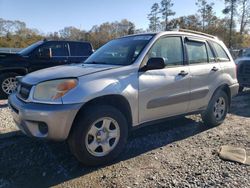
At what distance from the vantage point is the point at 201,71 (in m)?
5.09

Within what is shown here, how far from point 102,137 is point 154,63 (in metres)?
1.30

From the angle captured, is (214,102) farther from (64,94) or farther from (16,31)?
(16,31)

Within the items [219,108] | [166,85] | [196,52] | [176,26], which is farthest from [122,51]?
[176,26]

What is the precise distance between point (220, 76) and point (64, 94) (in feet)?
11.0

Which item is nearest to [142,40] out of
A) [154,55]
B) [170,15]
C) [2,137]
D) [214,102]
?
[154,55]

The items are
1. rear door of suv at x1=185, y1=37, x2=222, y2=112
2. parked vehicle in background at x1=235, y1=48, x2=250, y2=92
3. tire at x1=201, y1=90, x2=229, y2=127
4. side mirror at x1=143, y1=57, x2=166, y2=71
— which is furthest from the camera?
parked vehicle in background at x1=235, y1=48, x2=250, y2=92

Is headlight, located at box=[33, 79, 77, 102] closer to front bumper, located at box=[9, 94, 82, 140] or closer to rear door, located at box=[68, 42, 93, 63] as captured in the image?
front bumper, located at box=[9, 94, 82, 140]

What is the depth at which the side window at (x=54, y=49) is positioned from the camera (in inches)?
347

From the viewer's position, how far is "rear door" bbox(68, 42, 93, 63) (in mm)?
9565

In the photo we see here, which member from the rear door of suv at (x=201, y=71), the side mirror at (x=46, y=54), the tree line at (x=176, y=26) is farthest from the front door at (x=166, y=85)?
the tree line at (x=176, y=26)

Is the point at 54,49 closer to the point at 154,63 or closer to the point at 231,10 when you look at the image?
the point at 154,63

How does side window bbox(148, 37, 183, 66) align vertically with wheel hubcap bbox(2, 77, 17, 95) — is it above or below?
above

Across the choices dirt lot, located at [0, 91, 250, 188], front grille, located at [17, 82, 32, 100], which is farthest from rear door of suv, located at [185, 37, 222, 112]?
front grille, located at [17, 82, 32, 100]

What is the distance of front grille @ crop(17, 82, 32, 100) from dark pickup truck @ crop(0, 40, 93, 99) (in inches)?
171
